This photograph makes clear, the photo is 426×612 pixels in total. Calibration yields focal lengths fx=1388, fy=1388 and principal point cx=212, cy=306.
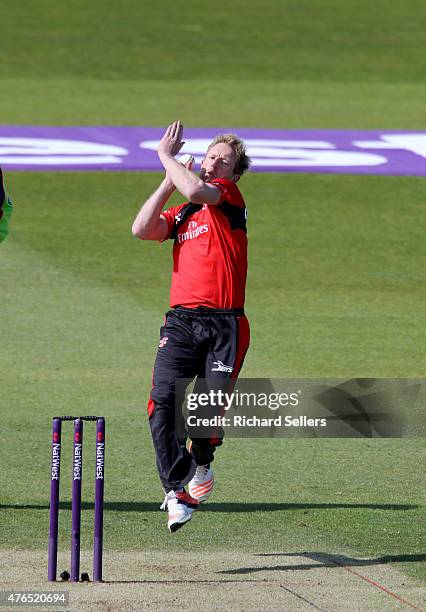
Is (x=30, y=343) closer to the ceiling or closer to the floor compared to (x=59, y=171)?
closer to the floor

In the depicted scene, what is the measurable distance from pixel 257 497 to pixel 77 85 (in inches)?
764

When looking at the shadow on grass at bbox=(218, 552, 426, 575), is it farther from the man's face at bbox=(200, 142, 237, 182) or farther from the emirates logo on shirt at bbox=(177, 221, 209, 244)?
the man's face at bbox=(200, 142, 237, 182)

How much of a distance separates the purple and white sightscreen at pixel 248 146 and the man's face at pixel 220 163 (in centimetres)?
1229

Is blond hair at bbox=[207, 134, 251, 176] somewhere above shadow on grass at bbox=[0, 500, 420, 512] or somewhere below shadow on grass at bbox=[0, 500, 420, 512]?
above

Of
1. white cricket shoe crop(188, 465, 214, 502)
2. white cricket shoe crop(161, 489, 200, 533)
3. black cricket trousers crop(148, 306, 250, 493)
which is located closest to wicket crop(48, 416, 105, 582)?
white cricket shoe crop(161, 489, 200, 533)

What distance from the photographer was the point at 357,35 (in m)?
32.4

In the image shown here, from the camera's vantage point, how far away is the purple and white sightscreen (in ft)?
68.5

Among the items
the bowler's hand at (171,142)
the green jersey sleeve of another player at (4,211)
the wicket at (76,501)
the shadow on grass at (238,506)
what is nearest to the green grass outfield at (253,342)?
the shadow on grass at (238,506)

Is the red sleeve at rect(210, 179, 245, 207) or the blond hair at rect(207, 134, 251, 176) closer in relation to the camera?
the red sleeve at rect(210, 179, 245, 207)

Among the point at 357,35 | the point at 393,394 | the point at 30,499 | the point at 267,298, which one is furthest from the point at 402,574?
the point at 357,35

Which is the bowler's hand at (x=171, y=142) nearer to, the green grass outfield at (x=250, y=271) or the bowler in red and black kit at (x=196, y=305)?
the bowler in red and black kit at (x=196, y=305)

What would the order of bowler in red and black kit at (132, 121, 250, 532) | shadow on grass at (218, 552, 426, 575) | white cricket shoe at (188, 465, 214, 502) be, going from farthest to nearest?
white cricket shoe at (188, 465, 214, 502) < bowler in red and black kit at (132, 121, 250, 532) < shadow on grass at (218, 552, 426, 575)

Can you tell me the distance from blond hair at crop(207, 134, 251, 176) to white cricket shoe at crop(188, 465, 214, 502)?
1677mm

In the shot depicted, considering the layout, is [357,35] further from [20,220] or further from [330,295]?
[330,295]
